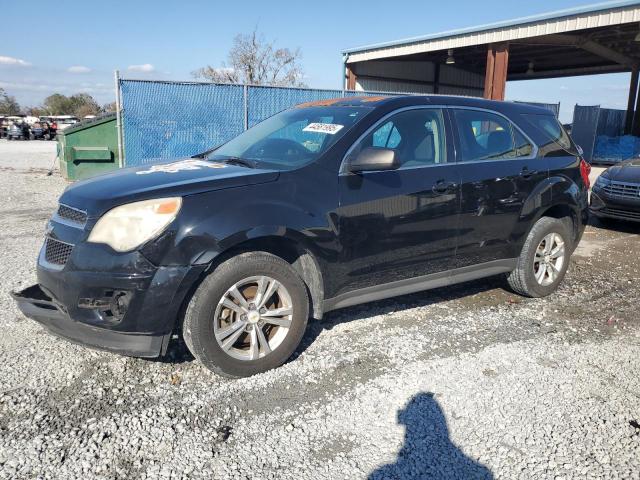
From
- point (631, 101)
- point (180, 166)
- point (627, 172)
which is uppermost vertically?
→ point (631, 101)

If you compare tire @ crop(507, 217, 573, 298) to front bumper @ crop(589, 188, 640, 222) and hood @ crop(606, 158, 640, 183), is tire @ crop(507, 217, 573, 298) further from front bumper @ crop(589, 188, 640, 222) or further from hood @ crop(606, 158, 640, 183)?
Result: hood @ crop(606, 158, 640, 183)

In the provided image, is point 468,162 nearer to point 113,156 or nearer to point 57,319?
point 57,319

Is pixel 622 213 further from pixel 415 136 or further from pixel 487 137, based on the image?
pixel 415 136

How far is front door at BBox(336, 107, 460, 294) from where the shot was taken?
3.67 m

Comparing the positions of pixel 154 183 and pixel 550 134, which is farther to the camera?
pixel 550 134

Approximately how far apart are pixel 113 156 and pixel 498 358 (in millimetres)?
11118

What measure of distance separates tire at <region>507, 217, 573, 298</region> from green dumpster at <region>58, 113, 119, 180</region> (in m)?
10.1

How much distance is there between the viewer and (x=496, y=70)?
1695cm

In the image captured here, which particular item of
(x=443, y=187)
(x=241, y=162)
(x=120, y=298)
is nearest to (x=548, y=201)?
(x=443, y=187)

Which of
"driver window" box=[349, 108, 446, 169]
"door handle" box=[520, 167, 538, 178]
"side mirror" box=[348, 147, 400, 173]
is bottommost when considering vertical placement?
"door handle" box=[520, 167, 538, 178]

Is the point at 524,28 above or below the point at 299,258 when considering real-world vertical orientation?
above

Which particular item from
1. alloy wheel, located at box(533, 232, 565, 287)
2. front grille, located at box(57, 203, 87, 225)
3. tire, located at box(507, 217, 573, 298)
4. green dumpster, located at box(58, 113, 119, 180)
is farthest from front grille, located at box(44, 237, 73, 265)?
green dumpster, located at box(58, 113, 119, 180)

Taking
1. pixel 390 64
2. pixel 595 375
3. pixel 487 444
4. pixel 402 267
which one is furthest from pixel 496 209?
pixel 390 64

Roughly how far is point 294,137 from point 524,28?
46.9ft
